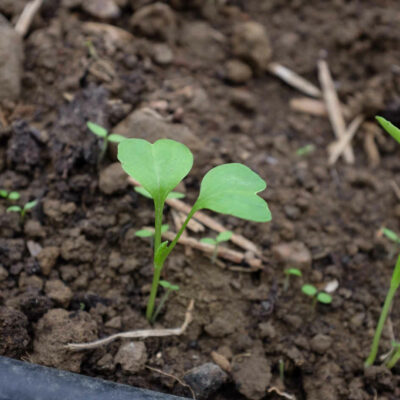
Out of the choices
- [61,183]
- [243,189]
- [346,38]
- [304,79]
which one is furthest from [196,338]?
[346,38]

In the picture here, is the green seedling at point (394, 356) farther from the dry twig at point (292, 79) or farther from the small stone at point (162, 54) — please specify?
the small stone at point (162, 54)

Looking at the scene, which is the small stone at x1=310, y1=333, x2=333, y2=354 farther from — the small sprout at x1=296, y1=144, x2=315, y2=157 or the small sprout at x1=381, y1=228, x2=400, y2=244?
the small sprout at x1=296, y1=144, x2=315, y2=157

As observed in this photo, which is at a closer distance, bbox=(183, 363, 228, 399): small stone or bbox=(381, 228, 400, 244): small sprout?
bbox=(183, 363, 228, 399): small stone

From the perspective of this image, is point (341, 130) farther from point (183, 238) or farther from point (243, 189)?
point (243, 189)

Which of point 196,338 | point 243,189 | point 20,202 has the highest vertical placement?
point 243,189

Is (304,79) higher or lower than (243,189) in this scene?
lower

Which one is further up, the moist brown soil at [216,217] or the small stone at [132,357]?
the moist brown soil at [216,217]

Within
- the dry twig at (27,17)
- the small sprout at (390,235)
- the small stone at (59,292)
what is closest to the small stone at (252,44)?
the dry twig at (27,17)

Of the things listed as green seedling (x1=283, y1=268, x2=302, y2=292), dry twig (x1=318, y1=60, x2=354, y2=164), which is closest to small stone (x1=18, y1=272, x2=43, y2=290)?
green seedling (x1=283, y1=268, x2=302, y2=292)
